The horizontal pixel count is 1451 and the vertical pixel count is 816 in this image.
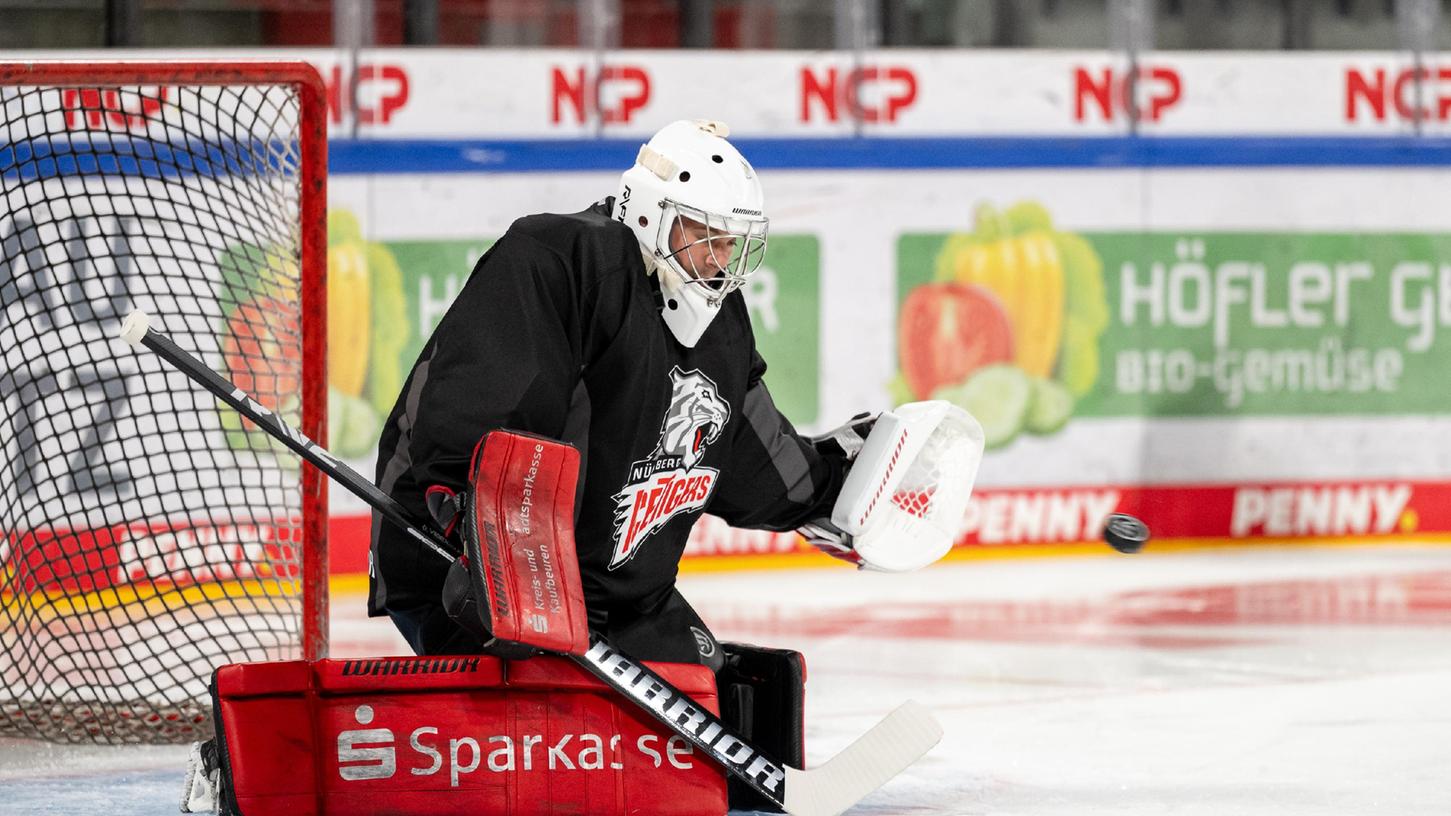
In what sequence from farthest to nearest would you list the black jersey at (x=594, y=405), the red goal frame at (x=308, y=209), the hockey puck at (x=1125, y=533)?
the red goal frame at (x=308, y=209) → the hockey puck at (x=1125, y=533) → the black jersey at (x=594, y=405)

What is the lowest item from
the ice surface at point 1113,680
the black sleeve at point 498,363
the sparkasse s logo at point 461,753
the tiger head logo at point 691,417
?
the ice surface at point 1113,680

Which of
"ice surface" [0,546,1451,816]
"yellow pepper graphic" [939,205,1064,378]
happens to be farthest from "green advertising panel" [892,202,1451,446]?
"ice surface" [0,546,1451,816]

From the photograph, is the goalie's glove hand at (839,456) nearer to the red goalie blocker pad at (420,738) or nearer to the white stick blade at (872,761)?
the white stick blade at (872,761)

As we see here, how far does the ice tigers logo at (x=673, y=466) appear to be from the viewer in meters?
2.80

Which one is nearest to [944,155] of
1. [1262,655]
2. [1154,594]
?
[1154,594]

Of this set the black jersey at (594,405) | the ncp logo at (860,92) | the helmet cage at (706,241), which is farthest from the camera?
the ncp logo at (860,92)

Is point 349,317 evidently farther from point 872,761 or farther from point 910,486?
point 872,761

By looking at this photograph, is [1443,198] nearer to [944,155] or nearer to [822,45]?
[944,155]

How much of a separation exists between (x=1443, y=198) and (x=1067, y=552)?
1536mm

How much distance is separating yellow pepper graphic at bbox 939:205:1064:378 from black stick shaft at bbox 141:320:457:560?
316 centimetres

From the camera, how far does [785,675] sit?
2873mm

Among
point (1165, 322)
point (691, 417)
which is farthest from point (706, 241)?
point (1165, 322)

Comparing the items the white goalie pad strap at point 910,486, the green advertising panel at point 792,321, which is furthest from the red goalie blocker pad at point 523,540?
the green advertising panel at point 792,321

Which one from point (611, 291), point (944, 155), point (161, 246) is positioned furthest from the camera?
point (944, 155)
